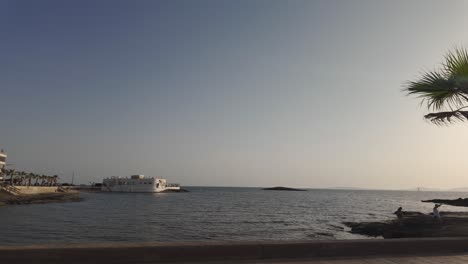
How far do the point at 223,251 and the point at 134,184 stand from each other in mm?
167117

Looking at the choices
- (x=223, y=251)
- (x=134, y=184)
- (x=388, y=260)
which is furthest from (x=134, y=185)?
(x=388, y=260)

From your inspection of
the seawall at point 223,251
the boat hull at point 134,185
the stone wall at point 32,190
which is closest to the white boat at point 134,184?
the boat hull at point 134,185

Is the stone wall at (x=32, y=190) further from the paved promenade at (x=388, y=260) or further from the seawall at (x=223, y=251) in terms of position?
the paved promenade at (x=388, y=260)

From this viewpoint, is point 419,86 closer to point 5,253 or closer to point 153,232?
point 5,253

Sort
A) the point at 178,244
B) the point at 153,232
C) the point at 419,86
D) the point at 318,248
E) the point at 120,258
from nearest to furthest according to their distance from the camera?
1. the point at 120,258
2. the point at 178,244
3. the point at 318,248
4. the point at 419,86
5. the point at 153,232

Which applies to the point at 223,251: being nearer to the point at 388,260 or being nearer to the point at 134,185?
the point at 388,260

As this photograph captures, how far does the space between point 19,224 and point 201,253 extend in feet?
135

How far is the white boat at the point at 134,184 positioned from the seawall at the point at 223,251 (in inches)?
6393

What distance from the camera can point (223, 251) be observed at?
6672 millimetres

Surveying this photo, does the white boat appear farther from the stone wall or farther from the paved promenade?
the paved promenade

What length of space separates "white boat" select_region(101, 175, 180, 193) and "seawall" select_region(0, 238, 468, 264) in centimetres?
16237

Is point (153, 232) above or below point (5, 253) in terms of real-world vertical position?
below

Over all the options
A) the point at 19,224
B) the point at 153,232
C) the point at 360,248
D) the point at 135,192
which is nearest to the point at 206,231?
the point at 153,232

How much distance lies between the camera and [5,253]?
573cm
